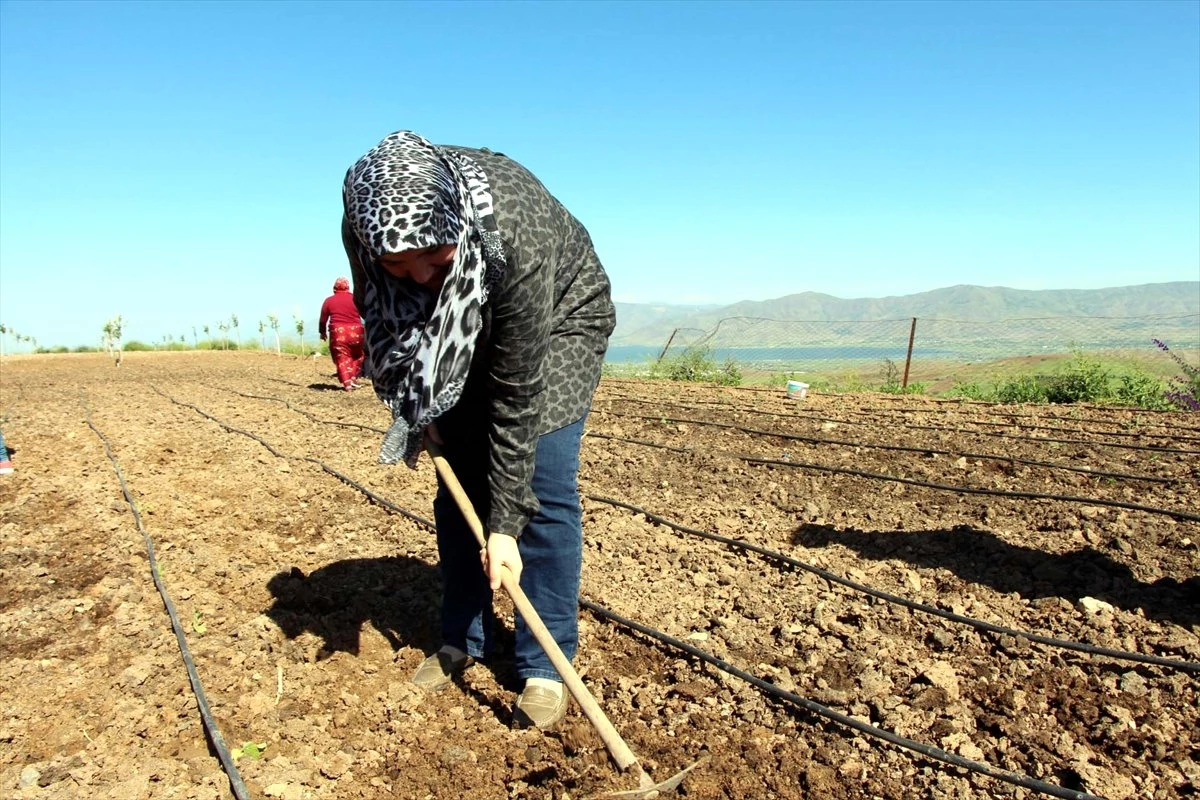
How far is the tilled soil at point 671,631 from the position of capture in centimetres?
205

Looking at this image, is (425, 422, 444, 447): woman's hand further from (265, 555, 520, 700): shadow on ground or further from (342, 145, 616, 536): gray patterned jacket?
(265, 555, 520, 700): shadow on ground

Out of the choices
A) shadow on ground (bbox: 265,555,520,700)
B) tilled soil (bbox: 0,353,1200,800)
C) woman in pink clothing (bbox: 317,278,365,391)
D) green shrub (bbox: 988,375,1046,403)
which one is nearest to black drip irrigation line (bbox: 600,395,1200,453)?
tilled soil (bbox: 0,353,1200,800)

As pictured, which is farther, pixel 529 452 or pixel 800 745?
pixel 800 745

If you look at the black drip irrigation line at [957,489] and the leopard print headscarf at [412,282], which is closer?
the leopard print headscarf at [412,282]

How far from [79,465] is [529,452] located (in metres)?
5.19

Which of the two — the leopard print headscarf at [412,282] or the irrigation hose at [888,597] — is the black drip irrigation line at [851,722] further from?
the leopard print headscarf at [412,282]

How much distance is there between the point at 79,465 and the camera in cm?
574

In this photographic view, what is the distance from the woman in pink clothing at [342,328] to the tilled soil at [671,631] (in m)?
3.81

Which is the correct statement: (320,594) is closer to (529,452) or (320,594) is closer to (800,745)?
(529,452)

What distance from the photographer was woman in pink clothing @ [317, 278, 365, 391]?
361 inches

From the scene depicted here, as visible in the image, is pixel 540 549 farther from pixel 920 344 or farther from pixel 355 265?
pixel 920 344

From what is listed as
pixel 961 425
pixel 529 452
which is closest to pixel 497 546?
pixel 529 452

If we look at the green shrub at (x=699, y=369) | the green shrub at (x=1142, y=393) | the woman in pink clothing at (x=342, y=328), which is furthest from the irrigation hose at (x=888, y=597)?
the green shrub at (x=699, y=369)

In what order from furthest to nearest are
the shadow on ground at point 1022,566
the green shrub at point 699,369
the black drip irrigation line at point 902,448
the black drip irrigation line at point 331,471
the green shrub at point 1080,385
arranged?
the green shrub at point 699,369 → the green shrub at point 1080,385 → the black drip irrigation line at point 902,448 → the black drip irrigation line at point 331,471 → the shadow on ground at point 1022,566
